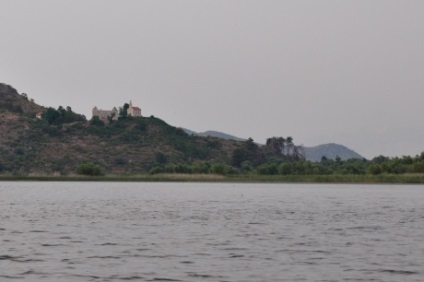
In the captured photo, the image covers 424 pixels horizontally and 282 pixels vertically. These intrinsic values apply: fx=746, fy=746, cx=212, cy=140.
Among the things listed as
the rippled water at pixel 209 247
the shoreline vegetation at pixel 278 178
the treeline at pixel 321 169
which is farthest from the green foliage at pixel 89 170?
the rippled water at pixel 209 247

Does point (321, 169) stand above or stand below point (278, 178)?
above

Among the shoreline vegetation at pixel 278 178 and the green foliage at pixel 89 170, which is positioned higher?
the green foliage at pixel 89 170

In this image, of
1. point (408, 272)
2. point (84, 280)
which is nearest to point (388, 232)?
point (408, 272)

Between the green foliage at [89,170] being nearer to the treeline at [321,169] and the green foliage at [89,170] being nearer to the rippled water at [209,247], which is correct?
the treeline at [321,169]

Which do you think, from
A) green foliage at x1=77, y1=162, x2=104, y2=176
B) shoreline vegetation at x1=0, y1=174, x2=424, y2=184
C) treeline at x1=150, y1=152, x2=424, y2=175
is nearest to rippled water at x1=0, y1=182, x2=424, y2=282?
shoreline vegetation at x1=0, y1=174, x2=424, y2=184

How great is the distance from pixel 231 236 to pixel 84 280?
16.8 m

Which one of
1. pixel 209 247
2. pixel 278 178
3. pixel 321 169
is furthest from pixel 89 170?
pixel 209 247

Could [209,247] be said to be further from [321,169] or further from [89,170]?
[89,170]

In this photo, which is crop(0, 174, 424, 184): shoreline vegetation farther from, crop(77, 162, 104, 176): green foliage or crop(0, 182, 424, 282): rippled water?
crop(0, 182, 424, 282): rippled water

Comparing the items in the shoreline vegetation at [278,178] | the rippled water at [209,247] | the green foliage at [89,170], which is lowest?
the rippled water at [209,247]

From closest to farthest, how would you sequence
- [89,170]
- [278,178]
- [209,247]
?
[209,247]
[278,178]
[89,170]

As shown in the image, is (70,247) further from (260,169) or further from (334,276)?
(260,169)

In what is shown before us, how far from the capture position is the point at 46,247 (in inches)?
1446

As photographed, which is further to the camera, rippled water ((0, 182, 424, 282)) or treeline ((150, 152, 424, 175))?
treeline ((150, 152, 424, 175))
